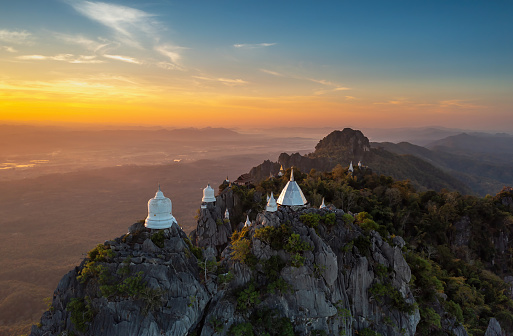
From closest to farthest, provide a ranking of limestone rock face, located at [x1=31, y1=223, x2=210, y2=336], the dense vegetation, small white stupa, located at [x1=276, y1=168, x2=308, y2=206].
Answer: limestone rock face, located at [x1=31, y1=223, x2=210, y2=336] < small white stupa, located at [x1=276, y1=168, x2=308, y2=206] < the dense vegetation

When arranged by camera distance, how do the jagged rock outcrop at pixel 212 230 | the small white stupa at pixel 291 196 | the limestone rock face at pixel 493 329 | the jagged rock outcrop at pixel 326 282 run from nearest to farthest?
the jagged rock outcrop at pixel 326 282, the small white stupa at pixel 291 196, the limestone rock face at pixel 493 329, the jagged rock outcrop at pixel 212 230

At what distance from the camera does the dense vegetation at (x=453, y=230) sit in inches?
1230

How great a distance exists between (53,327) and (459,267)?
45.1 m

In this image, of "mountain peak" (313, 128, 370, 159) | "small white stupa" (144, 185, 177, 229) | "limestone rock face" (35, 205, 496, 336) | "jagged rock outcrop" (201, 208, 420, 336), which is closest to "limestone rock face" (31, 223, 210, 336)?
"limestone rock face" (35, 205, 496, 336)

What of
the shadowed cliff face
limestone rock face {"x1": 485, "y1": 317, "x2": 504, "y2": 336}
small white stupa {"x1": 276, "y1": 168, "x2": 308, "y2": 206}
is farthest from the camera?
the shadowed cliff face

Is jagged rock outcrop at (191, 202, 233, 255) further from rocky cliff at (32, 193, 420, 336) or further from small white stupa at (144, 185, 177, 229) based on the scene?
small white stupa at (144, 185, 177, 229)

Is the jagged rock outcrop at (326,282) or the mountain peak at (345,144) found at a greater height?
the mountain peak at (345,144)

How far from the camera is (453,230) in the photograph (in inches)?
1859

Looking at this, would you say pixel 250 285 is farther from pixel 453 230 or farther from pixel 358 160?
pixel 358 160

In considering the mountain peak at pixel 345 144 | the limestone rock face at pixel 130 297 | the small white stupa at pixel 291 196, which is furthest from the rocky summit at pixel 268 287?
the mountain peak at pixel 345 144

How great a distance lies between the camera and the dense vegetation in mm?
31250

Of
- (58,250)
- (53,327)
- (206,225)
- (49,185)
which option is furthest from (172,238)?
(49,185)

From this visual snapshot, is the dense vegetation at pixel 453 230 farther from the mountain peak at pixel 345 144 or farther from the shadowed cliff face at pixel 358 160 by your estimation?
the mountain peak at pixel 345 144

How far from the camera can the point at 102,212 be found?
133750 mm
